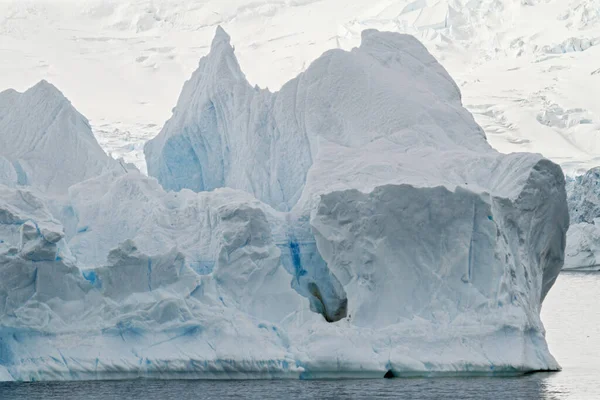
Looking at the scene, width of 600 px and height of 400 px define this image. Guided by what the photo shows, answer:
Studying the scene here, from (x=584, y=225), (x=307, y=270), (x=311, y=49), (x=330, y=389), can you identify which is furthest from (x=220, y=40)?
(x=311, y=49)

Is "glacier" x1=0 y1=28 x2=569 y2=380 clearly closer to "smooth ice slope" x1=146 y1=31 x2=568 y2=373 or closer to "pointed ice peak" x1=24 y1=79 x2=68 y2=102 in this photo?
"smooth ice slope" x1=146 y1=31 x2=568 y2=373

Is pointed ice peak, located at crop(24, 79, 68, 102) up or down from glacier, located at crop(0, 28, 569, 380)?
up

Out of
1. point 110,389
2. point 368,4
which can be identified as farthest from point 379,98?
point 368,4

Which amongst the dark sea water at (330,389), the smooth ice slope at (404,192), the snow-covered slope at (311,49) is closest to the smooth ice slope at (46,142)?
the smooth ice slope at (404,192)

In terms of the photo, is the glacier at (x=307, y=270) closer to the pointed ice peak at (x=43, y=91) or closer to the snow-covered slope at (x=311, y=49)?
the pointed ice peak at (x=43, y=91)

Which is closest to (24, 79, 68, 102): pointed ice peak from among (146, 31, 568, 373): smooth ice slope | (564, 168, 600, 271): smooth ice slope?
(146, 31, 568, 373): smooth ice slope

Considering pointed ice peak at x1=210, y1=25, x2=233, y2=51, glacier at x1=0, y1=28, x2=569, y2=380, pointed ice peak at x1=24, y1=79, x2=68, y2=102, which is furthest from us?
pointed ice peak at x1=210, y1=25, x2=233, y2=51
